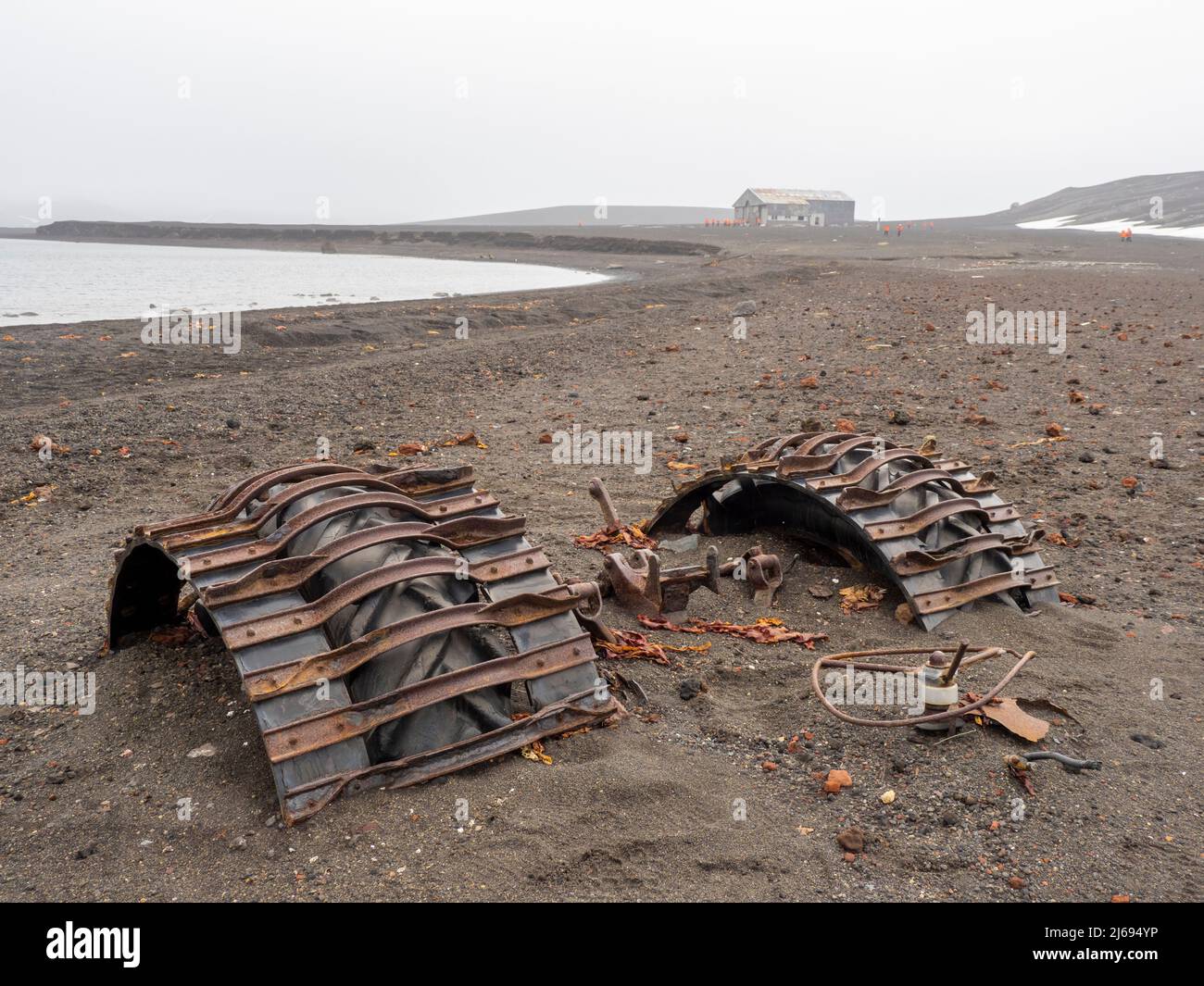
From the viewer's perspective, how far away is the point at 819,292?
22.5 m

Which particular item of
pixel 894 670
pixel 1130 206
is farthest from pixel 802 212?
pixel 894 670

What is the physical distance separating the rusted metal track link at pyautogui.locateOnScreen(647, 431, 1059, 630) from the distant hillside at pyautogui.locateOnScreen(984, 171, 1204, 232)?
202 feet

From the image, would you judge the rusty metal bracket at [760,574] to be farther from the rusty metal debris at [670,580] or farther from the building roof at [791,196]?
the building roof at [791,196]

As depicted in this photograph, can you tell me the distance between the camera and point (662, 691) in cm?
414

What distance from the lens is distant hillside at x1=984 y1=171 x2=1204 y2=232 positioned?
6397 centimetres

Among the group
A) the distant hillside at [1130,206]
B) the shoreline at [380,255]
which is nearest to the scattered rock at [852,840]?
the shoreline at [380,255]

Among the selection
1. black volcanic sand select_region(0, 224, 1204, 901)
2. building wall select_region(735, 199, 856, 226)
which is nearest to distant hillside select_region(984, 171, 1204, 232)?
building wall select_region(735, 199, 856, 226)

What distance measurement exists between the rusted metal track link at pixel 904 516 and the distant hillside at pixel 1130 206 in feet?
202

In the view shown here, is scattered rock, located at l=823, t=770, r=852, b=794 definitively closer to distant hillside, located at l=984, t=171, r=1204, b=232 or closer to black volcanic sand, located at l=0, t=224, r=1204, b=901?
black volcanic sand, located at l=0, t=224, r=1204, b=901

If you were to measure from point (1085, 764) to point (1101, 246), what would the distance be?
4508 cm

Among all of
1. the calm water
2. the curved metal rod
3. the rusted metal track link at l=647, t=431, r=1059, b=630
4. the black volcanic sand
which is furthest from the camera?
the calm water

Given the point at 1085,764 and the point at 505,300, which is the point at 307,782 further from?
the point at 505,300

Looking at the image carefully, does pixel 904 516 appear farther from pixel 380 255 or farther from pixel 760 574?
pixel 380 255

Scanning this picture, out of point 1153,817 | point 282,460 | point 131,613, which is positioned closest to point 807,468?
point 1153,817
